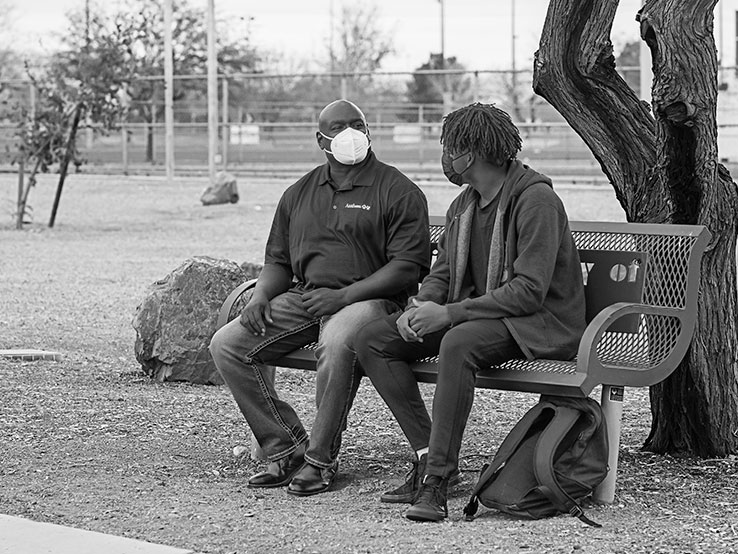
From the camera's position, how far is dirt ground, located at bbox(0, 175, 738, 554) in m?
4.11

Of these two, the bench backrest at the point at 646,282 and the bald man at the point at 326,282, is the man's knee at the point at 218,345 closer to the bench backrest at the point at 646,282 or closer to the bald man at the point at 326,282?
the bald man at the point at 326,282

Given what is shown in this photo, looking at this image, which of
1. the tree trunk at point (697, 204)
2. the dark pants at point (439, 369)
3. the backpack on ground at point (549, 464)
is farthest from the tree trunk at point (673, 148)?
the dark pants at point (439, 369)

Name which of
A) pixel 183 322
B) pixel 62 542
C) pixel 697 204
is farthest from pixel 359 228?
pixel 183 322

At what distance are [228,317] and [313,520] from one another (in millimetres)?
1260

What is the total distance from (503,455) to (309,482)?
2.39 ft

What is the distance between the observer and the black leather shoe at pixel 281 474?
4.79m

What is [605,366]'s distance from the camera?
4398 millimetres

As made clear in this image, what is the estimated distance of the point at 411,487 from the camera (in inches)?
179

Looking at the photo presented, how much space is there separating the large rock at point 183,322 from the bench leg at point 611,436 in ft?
9.44

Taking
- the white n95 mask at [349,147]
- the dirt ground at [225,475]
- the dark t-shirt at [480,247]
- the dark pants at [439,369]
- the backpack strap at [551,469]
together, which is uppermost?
the white n95 mask at [349,147]

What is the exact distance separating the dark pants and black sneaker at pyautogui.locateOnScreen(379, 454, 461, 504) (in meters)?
0.08

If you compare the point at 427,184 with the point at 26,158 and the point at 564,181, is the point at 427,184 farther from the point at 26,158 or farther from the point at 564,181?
the point at 26,158

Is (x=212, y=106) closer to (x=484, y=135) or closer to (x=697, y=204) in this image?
(x=697, y=204)

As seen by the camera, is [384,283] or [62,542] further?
[384,283]
